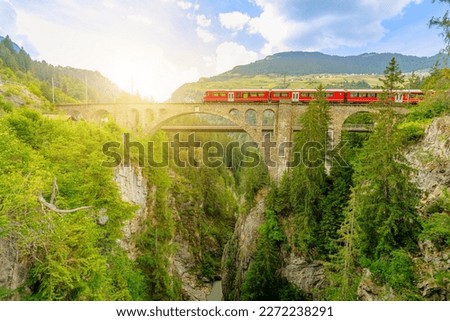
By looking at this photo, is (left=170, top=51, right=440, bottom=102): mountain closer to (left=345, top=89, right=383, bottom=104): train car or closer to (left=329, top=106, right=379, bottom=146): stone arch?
(left=345, top=89, right=383, bottom=104): train car

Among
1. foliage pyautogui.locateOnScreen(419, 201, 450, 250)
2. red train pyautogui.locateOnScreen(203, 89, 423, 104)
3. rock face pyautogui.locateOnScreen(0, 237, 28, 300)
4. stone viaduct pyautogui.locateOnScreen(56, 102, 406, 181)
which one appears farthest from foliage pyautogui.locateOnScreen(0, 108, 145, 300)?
red train pyautogui.locateOnScreen(203, 89, 423, 104)

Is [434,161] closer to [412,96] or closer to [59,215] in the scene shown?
[412,96]

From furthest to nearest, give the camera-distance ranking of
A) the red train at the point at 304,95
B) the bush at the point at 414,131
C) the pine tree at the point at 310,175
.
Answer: the red train at the point at 304,95
the pine tree at the point at 310,175
the bush at the point at 414,131

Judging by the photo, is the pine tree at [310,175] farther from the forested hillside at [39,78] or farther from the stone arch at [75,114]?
the forested hillside at [39,78]

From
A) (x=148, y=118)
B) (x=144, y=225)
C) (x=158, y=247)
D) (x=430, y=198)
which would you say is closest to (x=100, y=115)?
(x=148, y=118)

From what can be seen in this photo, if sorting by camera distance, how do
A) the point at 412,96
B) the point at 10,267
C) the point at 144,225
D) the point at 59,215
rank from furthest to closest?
the point at 412,96 < the point at 144,225 < the point at 59,215 < the point at 10,267

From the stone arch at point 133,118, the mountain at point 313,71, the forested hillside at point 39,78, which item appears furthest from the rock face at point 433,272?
the mountain at point 313,71
